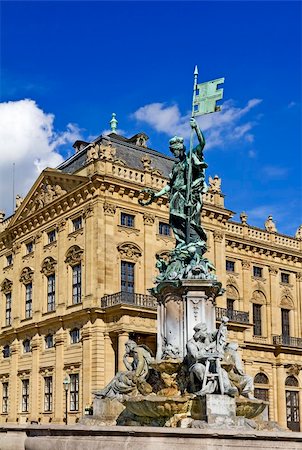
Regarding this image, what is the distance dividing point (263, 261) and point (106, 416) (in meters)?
41.7

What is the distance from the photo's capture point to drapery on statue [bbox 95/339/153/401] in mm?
16828

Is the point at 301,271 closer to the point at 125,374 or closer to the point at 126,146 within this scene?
the point at 126,146

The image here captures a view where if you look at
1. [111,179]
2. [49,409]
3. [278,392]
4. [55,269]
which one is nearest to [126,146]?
[111,179]

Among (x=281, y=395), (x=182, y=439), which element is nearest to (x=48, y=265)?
(x=281, y=395)

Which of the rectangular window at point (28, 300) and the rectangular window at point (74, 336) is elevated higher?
the rectangular window at point (28, 300)

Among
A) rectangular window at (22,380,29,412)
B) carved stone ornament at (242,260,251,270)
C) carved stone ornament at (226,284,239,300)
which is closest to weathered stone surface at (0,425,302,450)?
rectangular window at (22,380,29,412)

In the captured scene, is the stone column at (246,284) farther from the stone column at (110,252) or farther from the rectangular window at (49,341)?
the rectangular window at (49,341)

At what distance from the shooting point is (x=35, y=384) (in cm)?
4653

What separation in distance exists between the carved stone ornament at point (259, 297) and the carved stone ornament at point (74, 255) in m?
17.6

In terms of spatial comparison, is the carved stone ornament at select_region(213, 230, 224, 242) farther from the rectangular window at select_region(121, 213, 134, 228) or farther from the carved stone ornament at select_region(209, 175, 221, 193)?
the rectangular window at select_region(121, 213, 134, 228)

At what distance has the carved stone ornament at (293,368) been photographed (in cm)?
5562

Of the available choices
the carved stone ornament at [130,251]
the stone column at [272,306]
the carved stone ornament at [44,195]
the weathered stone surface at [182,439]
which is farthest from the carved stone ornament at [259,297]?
the weathered stone surface at [182,439]

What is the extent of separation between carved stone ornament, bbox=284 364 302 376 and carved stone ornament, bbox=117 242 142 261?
1819cm

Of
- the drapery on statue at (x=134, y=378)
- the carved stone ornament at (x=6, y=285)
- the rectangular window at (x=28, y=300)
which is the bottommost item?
the drapery on statue at (x=134, y=378)
